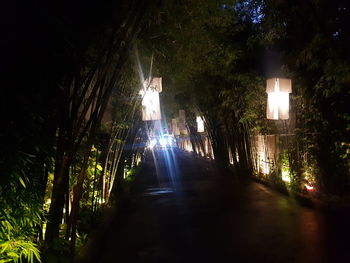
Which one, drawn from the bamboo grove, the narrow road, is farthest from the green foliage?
the narrow road

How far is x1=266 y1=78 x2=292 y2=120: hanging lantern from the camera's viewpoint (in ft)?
36.8

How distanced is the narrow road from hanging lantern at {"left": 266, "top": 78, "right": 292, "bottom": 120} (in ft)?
9.13

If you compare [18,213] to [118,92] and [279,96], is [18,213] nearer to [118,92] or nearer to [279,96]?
[118,92]

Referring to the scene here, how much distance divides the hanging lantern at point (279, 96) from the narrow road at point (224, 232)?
278cm

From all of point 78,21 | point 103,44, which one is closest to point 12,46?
point 78,21

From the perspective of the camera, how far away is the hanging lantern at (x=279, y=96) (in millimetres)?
11203

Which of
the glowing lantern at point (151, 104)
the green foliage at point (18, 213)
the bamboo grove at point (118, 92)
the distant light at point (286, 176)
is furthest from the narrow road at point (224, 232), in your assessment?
the green foliage at point (18, 213)

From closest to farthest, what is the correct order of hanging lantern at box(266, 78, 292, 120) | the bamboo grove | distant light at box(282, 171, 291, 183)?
the bamboo grove, hanging lantern at box(266, 78, 292, 120), distant light at box(282, 171, 291, 183)

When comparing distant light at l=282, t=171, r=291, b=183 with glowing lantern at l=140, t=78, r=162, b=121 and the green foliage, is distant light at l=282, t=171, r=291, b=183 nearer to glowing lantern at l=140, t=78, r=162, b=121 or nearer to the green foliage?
glowing lantern at l=140, t=78, r=162, b=121

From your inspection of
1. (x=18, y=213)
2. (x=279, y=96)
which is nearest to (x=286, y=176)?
(x=279, y=96)

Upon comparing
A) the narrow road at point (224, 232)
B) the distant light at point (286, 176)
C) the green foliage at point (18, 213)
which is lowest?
the narrow road at point (224, 232)

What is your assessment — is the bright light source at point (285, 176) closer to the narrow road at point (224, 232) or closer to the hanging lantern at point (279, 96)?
the narrow road at point (224, 232)

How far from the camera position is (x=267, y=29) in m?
11.2

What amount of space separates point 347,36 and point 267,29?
101 inches
